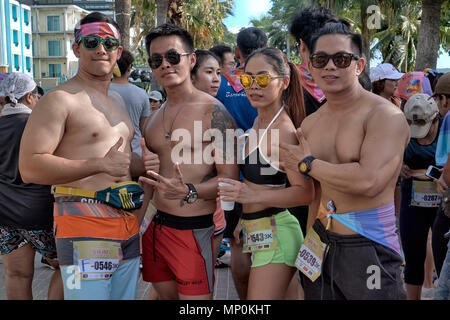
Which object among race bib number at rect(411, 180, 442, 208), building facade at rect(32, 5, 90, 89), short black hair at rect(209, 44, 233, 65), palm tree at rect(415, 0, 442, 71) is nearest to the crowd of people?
race bib number at rect(411, 180, 442, 208)

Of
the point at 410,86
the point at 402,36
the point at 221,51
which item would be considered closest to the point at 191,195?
the point at 221,51

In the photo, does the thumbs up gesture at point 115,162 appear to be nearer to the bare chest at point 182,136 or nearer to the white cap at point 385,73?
the bare chest at point 182,136

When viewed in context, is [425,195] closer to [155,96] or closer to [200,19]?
[155,96]

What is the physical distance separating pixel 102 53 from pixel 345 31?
1.40 m

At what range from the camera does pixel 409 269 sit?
3.88 meters

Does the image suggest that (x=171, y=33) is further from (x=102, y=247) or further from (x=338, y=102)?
(x=102, y=247)

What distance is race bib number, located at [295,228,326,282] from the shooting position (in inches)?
97.3

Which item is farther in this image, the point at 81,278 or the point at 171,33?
the point at 171,33

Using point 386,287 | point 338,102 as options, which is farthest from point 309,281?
point 338,102

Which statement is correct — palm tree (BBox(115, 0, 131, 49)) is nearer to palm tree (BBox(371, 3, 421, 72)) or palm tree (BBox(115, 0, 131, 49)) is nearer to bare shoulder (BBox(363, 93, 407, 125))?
bare shoulder (BBox(363, 93, 407, 125))

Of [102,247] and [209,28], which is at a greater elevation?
[209,28]

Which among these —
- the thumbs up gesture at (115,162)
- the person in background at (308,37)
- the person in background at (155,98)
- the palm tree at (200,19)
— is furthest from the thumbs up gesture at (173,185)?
the palm tree at (200,19)

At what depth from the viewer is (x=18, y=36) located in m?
45.4

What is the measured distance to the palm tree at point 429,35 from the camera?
10.6 m
